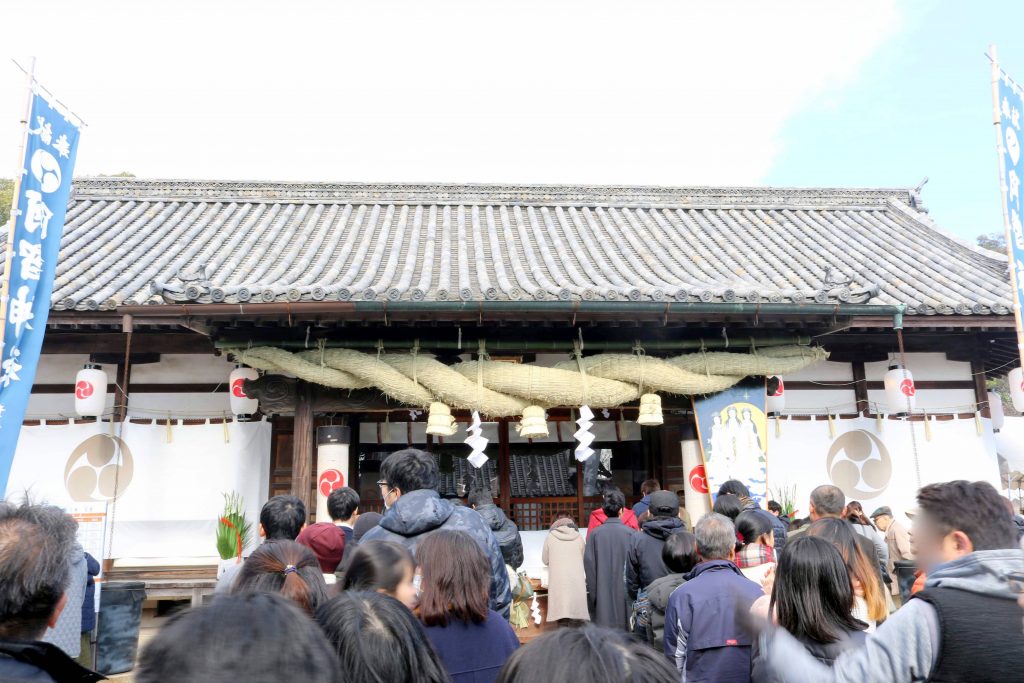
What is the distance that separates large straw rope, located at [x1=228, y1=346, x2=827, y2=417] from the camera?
7.11 meters

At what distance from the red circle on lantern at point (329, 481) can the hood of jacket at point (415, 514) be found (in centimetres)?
384

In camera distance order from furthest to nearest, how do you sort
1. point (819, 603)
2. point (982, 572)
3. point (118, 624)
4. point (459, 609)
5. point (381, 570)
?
point (118, 624) < point (459, 609) < point (381, 570) < point (819, 603) < point (982, 572)

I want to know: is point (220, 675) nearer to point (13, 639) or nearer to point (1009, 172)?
point (13, 639)

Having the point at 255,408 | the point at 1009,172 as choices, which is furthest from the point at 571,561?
the point at 1009,172

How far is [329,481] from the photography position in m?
7.33

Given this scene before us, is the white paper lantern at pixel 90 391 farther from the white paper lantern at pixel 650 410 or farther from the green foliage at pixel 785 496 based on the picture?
the green foliage at pixel 785 496

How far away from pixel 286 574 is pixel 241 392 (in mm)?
5553

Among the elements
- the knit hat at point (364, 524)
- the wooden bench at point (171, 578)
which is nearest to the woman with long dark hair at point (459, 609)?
the knit hat at point (364, 524)

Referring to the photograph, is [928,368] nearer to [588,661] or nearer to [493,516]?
[493,516]

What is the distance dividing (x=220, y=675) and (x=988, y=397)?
1048 cm

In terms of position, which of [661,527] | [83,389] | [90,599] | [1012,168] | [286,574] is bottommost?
[90,599]

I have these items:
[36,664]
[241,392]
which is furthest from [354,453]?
[36,664]

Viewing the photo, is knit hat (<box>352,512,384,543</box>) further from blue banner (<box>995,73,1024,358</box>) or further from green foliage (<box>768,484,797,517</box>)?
blue banner (<box>995,73,1024,358</box>)

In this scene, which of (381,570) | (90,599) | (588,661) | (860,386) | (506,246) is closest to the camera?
(588,661)
